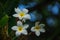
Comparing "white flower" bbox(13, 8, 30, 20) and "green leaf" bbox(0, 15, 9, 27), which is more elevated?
"white flower" bbox(13, 8, 30, 20)

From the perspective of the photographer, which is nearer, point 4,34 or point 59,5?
point 4,34

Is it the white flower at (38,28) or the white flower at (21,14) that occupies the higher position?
the white flower at (21,14)

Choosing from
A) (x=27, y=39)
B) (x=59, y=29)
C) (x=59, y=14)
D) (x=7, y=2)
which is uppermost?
(x=59, y=14)

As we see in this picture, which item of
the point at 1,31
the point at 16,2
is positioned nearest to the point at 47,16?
the point at 16,2

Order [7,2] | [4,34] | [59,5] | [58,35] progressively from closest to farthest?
[4,34] < [7,2] < [59,5] < [58,35]

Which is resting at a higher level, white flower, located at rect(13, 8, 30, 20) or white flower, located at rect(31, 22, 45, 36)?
white flower, located at rect(13, 8, 30, 20)

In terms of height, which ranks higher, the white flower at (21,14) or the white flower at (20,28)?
the white flower at (21,14)

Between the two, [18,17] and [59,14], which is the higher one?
[59,14]

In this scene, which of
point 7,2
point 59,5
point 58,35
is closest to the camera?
point 7,2

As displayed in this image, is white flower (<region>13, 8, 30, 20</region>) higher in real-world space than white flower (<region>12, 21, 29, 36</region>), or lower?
higher

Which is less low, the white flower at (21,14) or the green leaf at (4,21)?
the white flower at (21,14)

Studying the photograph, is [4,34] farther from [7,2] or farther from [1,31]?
[7,2]
